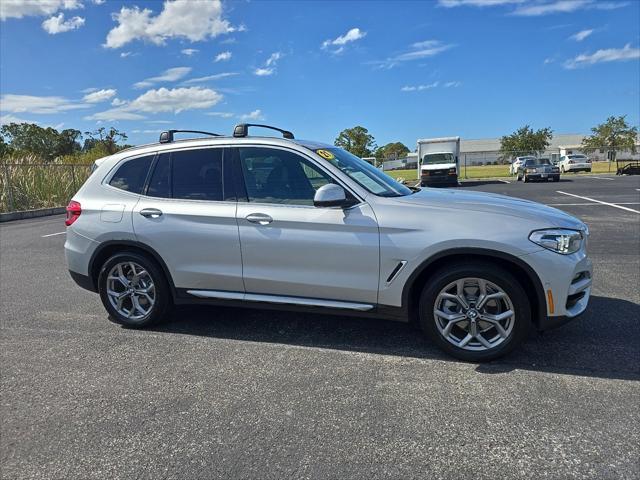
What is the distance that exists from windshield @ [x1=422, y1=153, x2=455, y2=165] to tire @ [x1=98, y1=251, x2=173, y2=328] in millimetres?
23978

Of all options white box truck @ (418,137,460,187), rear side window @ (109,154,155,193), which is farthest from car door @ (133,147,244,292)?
white box truck @ (418,137,460,187)

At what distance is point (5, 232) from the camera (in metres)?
12.3

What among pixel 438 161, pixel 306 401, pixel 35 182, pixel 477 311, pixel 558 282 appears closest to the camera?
pixel 306 401

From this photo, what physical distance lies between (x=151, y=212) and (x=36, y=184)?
1652 centimetres

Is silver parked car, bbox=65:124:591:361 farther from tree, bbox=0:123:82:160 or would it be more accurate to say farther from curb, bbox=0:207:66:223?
tree, bbox=0:123:82:160

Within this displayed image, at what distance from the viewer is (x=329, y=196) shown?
3635mm

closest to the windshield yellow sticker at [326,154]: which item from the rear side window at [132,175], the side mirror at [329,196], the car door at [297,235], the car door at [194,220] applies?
the car door at [297,235]

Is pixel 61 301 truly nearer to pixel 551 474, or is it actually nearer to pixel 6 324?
pixel 6 324

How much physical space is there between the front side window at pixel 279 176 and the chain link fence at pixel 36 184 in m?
16.0

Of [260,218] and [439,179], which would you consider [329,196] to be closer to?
[260,218]

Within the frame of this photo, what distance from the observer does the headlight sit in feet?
11.2

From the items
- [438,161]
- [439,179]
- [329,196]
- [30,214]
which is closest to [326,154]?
[329,196]

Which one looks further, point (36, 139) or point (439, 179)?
point (36, 139)

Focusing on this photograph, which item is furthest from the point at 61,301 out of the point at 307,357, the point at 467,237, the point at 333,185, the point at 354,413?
the point at 467,237
